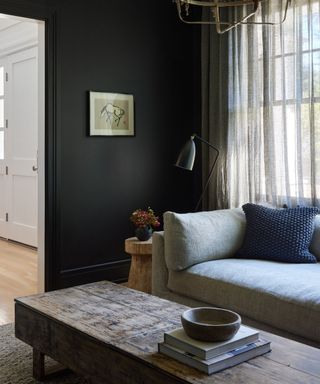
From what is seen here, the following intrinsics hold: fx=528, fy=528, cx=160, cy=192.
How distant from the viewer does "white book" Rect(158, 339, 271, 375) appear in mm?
1646

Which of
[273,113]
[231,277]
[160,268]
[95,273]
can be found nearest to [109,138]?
[95,273]

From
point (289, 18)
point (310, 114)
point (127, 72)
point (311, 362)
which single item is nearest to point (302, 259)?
point (310, 114)

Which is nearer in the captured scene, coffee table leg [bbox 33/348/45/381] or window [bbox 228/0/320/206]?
coffee table leg [bbox 33/348/45/381]

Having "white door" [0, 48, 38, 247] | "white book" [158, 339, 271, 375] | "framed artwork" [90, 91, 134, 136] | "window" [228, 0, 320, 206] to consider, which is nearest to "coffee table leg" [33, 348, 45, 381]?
"white book" [158, 339, 271, 375]

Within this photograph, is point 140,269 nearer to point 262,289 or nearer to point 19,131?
point 262,289

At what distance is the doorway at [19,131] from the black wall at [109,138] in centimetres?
155

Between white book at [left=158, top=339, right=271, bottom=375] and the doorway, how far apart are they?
13.3 ft

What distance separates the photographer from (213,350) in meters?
1.68

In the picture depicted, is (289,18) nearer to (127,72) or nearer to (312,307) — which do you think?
(127,72)

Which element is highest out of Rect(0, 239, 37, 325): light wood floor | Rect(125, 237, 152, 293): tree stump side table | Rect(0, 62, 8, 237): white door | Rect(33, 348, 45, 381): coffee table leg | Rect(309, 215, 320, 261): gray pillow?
Rect(0, 62, 8, 237): white door

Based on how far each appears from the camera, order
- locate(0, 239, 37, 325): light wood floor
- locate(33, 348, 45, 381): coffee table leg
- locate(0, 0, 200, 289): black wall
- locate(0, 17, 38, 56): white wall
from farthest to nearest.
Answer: locate(0, 17, 38, 56): white wall, locate(0, 0, 200, 289): black wall, locate(0, 239, 37, 325): light wood floor, locate(33, 348, 45, 381): coffee table leg

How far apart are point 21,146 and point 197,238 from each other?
340cm

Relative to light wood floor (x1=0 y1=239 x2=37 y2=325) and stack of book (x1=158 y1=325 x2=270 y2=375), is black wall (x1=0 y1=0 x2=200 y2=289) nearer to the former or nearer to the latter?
light wood floor (x1=0 y1=239 x2=37 y2=325)

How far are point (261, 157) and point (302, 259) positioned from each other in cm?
126
